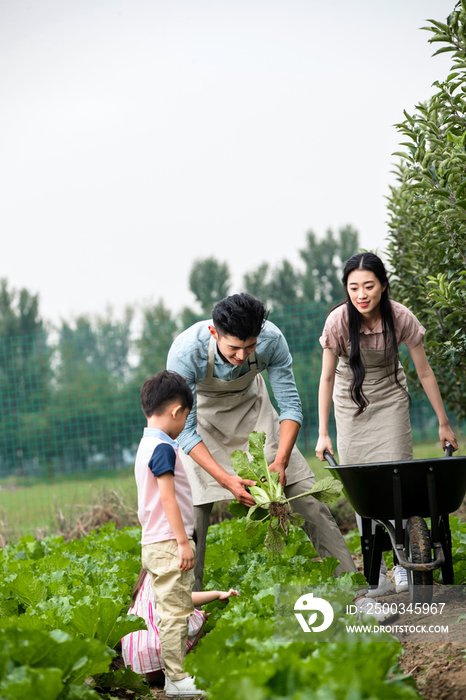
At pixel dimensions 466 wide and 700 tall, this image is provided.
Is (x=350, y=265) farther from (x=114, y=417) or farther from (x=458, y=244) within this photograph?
(x=114, y=417)

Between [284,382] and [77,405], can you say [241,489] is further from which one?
[77,405]

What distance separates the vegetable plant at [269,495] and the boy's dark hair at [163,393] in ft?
2.00

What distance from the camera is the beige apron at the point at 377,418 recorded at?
3781 mm

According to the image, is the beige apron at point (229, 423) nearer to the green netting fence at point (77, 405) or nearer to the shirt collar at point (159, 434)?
the shirt collar at point (159, 434)

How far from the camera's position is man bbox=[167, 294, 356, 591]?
340 centimetres

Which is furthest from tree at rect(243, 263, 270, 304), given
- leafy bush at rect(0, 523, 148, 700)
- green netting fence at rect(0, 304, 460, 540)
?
leafy bush at rect(0, 523, 148, 700)

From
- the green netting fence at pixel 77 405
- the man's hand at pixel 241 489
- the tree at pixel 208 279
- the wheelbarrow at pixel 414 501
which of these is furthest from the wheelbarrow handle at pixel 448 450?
the tree at pixel 208 279

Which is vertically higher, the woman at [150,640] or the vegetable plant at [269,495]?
the vegetable plant at [269,495]

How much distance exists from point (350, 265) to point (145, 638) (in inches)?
84.3

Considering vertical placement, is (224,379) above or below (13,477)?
above

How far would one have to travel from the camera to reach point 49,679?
1878 mm

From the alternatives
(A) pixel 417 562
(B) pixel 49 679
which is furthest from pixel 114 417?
(B) pixel 49 679

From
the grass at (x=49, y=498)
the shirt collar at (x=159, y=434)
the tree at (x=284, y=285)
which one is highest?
the tree at (x=284, y=285)

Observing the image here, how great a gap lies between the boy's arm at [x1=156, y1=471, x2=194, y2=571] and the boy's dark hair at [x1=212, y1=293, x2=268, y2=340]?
0.79 meters
